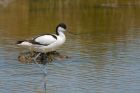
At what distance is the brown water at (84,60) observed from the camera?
48.6 ft

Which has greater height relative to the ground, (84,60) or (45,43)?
(45,43)

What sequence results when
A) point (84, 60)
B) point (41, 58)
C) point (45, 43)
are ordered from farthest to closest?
point (84, 60) → point (41, 58) → point (45, 43)

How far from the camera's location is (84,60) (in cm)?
1877

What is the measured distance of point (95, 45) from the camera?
74.8 feet

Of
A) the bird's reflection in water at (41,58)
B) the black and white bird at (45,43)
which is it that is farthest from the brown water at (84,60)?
the black and white bird at (45,43)

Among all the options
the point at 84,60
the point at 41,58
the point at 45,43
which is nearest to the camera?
the point at 45,43

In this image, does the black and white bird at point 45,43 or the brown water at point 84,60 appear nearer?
the brown water at point 84,60

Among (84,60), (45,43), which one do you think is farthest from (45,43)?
(84,60)

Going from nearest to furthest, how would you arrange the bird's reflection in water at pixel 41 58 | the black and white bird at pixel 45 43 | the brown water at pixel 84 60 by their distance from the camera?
the brown water at pixel 84 60 → the black and white bird at pixel 45 43 → the bird's reflection in water at pixel 41 58

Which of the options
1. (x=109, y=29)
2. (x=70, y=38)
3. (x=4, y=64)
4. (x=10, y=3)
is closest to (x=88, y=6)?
(x=10, y=3)

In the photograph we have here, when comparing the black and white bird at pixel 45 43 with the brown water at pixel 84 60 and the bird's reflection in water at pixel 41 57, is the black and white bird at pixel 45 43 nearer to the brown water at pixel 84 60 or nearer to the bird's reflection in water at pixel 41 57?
the bird's reflection in water at pixel 41 57

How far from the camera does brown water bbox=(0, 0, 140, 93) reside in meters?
14.8

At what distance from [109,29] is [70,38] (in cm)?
561

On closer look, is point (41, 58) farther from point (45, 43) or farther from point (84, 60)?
point (84, 60)
